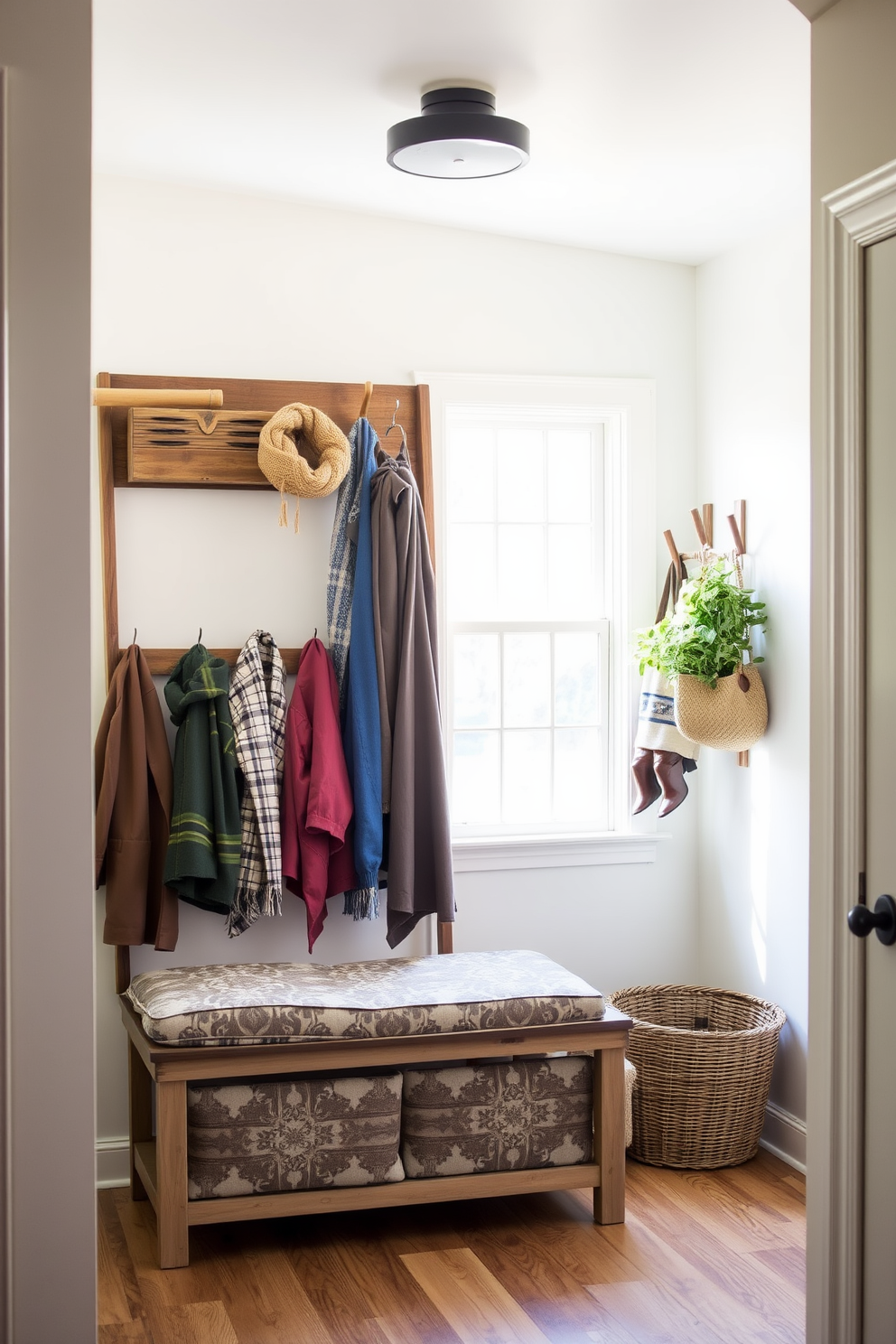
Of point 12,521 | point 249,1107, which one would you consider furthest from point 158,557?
point 12,521

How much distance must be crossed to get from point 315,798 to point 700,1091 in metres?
1.31

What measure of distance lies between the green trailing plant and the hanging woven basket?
3cm

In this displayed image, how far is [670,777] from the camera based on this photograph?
13.0ft

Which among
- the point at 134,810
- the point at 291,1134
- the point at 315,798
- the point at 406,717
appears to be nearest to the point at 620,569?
the point at 406,717

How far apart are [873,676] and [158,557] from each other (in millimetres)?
2242

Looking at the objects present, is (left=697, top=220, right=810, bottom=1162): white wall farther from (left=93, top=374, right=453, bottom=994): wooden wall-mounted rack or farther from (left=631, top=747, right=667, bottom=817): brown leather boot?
(left=93, top=374, right=453, bottom=994): wooden wall-mounted rack

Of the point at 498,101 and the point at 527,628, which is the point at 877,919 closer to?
the point at 498,101

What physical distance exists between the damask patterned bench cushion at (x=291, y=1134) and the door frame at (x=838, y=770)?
1246 mm

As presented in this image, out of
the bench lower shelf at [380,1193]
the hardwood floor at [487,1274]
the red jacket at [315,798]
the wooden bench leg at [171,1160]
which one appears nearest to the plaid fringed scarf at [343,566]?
the red jacket at [315,798]

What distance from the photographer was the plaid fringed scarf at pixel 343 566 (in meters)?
3.63

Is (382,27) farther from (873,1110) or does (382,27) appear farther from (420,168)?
(873,1110)

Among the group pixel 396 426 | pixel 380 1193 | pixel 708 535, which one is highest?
pixel 396 426

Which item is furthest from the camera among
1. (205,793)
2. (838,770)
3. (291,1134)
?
(205,793)

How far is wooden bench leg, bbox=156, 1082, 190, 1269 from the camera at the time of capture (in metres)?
2.95
